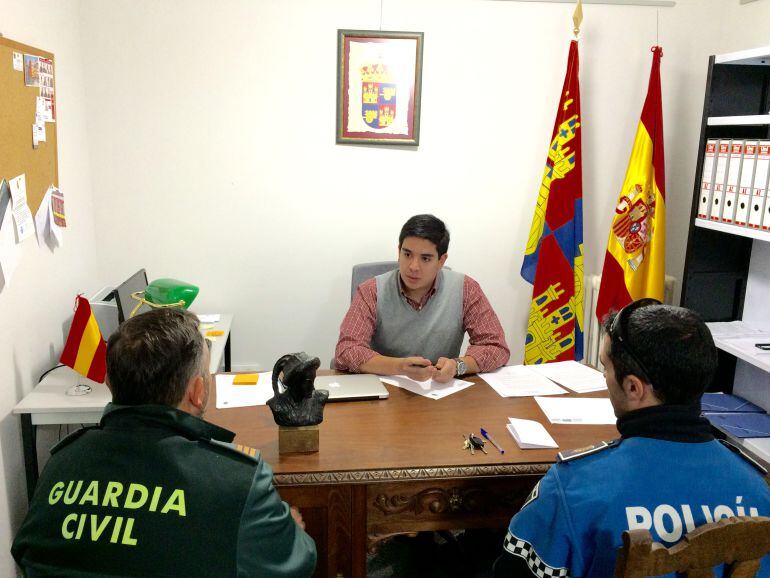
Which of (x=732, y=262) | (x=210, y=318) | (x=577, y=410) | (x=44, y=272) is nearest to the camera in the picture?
(x=577, y=410)

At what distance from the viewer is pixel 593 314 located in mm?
3506

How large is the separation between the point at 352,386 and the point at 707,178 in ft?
6.37

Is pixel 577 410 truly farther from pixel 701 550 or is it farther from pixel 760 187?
pixel 760 187

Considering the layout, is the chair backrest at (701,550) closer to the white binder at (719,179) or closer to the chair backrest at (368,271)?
the chair backrest at (368,271)

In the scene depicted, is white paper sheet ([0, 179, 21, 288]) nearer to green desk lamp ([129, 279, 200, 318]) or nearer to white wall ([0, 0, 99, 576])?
white wall ([0, 0, 99, 576])

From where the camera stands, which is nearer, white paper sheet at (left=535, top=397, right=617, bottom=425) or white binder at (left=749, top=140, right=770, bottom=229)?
white paper sheet at (left=535, top=397, right=617, bottom=425)

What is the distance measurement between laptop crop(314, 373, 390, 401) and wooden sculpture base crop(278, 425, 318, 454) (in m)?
0.34

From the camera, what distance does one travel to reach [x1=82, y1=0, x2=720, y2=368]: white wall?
314 cm

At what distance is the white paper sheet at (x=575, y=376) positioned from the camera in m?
2.17

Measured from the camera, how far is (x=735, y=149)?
275 centimetres

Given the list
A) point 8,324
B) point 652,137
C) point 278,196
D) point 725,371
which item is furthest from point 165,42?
point 725,371

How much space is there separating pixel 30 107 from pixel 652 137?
2.70 meters

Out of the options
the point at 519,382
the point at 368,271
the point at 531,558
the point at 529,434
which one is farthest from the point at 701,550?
the point at 368,271

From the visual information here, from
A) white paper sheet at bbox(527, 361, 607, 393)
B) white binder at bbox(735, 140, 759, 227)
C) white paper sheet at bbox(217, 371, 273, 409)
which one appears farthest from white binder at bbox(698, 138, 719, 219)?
white paper sheet at bbox(217, 371, 273, 409)
